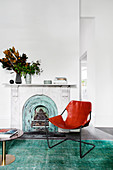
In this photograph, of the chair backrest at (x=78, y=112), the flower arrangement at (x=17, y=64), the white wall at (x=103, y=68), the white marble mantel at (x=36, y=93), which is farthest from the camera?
the white wall at (x=103, y=68)

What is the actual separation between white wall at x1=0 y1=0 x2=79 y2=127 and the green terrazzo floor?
3.91 ft

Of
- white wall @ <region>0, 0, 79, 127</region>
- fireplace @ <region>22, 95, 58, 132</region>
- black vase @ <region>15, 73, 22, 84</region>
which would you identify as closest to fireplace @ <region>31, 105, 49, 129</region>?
fireplace @ <region>22, 95, 58, 132</region>

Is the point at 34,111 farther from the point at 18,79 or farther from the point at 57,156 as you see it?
the point at 57,156

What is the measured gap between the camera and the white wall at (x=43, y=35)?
12.0ft

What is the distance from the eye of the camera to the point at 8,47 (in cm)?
368

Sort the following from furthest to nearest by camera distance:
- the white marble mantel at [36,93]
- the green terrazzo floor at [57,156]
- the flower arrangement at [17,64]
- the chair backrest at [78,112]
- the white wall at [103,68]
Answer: the white wall at [103,68]
the white marble mantel at [36,93]
the flower arrangement at [17,64]
the chair backrest at [78,112]
the green terrazzo floor at [57,156]

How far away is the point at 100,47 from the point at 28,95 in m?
2.39

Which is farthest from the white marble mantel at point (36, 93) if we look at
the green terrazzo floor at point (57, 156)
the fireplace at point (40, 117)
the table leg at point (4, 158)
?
the table leg at point (4, 158)

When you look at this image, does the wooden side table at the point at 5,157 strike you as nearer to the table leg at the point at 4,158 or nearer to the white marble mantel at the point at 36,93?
the table leg at the point at 4,158

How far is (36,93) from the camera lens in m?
3.59

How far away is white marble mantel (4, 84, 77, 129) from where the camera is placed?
3555 mm

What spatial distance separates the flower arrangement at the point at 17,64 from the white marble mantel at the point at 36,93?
13.7 inches

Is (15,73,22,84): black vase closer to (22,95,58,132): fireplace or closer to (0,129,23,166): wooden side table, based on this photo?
(22,95,58,132): fireplace

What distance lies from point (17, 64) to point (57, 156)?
6.86 ft
